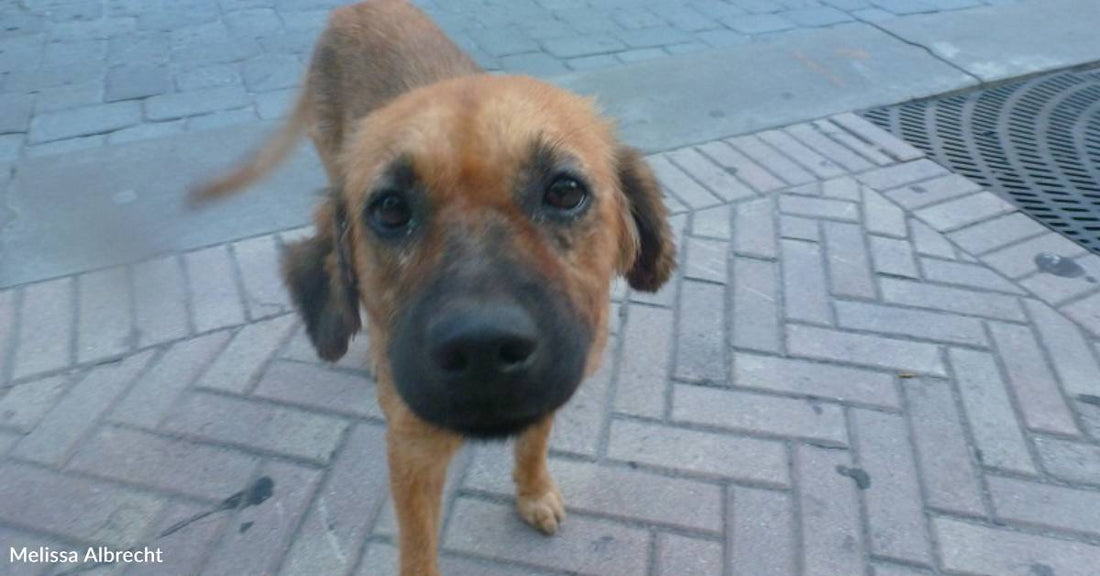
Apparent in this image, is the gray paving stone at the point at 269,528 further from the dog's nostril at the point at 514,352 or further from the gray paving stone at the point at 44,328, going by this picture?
the dog's nostril at the point at 514,352

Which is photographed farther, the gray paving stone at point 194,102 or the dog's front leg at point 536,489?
the gray paving stone at point 194,102

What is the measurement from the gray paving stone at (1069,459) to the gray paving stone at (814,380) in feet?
Answer: 1.65

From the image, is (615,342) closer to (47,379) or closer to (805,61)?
(47,379)

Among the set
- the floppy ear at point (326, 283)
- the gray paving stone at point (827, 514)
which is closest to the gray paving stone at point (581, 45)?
the floppy ear at point (326, 283)

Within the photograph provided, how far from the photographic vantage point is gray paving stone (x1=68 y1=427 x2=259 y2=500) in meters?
2.71

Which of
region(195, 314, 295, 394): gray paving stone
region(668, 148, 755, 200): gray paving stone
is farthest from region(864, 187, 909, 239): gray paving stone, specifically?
region(195, 314, 295, 394): gray paving stone

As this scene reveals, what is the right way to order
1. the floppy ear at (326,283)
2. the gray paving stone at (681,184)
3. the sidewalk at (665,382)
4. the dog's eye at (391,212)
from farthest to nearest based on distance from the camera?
the gray paving stone at (681,184) → the sidewalk at (665,382) → the floppy ear at (326,283) → the dog's eye at (391,212)

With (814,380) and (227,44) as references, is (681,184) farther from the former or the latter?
(227,44)

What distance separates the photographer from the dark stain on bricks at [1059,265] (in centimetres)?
369

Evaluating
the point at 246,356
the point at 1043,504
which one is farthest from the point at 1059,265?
the point at 246,356

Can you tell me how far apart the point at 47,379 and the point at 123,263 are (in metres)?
0.80

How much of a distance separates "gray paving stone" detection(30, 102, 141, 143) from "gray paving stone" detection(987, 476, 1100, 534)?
4.98 m

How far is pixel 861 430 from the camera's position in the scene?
294 centimetres

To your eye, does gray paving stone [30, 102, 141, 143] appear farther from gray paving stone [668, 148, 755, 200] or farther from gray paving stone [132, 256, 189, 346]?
gray paving stone [668, 148, 755, 200]
